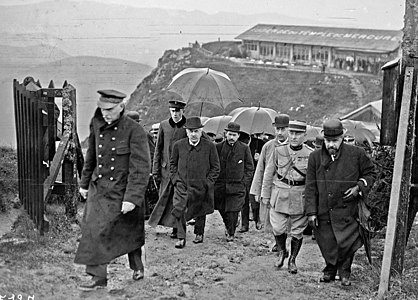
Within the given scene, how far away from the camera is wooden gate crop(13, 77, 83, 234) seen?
8.36m

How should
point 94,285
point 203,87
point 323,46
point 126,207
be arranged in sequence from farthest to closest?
point 323,46 < point 203,87 < point 94,285 < point 126,207

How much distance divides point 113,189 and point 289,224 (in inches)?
98.7

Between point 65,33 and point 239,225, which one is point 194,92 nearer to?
point 239,225

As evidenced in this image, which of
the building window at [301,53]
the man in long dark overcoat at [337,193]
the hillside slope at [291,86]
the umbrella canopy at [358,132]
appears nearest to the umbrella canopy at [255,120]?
the umbrella canopy at [358,132]

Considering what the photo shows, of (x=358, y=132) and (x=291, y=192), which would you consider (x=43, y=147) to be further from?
(x=358, y=132)

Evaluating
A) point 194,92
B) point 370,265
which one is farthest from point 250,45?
point 370,265

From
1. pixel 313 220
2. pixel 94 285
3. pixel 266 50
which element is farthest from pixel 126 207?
pixel 266 50

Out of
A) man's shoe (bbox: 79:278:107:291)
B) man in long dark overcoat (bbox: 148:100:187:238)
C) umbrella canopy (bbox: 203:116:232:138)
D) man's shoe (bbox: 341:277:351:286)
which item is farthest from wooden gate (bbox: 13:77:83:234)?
umbrella canopy (bbox: 203:116:232:138)

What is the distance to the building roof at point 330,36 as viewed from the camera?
204 feet

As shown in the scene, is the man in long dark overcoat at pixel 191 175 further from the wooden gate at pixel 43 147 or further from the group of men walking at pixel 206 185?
the wooden gate at pixel 43 147

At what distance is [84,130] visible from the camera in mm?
9906

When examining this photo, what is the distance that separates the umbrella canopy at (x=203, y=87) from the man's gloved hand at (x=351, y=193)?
219 inches

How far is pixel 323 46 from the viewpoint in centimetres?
6506

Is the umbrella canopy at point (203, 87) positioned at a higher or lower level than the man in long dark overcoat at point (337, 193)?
higher
